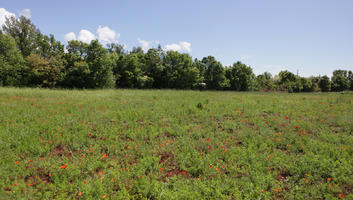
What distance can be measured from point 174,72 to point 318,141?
130ft

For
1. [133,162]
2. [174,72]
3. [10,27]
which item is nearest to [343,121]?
[133,162]

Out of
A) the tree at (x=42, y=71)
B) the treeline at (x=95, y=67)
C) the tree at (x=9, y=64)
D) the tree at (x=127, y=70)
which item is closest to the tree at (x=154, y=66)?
the treeline at (x=95, y=67)

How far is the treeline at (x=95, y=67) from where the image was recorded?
96.3 ft

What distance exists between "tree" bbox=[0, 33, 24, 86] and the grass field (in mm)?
28513

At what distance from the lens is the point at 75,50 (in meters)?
34.6

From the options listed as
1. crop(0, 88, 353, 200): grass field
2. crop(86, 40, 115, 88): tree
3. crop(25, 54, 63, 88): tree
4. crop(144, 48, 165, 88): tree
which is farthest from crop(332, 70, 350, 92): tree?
crop(25, 54, 63, 88): tree

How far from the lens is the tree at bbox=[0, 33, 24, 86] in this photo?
28250 millimetres

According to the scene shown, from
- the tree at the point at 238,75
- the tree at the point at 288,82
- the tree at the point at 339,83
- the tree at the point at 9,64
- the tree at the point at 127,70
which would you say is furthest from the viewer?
the tree at the point at 339,83

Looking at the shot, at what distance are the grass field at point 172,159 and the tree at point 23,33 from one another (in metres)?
39.5

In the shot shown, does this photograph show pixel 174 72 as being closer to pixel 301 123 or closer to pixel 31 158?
pixel 301 123

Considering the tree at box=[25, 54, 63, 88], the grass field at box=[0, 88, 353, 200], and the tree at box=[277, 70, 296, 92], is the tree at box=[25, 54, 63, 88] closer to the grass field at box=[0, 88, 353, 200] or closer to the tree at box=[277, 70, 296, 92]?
the grass field at box=[0, 88, 353, 200]

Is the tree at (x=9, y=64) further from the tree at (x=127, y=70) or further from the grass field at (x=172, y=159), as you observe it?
the grass field at (x=172, y=159)

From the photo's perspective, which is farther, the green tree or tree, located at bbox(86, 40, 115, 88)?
the green tree

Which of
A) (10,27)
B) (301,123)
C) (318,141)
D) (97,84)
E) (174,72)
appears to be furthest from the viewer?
(174,72)
